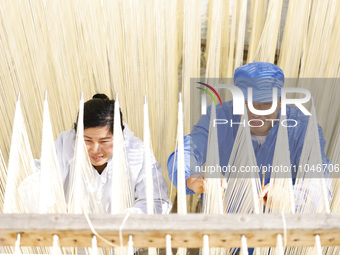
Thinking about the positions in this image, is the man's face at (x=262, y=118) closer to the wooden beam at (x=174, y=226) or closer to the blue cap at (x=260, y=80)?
the blue cap at (x=260, y=80)

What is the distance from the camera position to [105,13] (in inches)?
52.3

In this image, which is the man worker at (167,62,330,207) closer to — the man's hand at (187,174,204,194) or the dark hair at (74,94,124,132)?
the man's hand at (187,174,204,194)

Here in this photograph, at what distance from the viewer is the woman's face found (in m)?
1.09

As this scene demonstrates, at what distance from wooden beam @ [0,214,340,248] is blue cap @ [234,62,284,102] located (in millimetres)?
399

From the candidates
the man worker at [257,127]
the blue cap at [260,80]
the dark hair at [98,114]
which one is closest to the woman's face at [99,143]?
the dark hair at [98,114]

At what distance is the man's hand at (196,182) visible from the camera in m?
1.00

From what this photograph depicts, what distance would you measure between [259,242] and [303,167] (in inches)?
8.2

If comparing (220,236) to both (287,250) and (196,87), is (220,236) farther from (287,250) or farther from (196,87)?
(196,87)

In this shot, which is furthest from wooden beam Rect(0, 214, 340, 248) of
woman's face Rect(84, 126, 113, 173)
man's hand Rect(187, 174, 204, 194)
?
woman's face Rect(84, 126, 113, 173)

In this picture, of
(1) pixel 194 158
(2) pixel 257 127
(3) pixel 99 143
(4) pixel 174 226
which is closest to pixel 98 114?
(3) pixel 99 143

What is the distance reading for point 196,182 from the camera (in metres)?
1.00

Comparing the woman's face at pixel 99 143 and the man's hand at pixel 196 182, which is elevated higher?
the woman's face at pixel 99 143

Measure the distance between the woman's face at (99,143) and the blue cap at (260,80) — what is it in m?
0.32

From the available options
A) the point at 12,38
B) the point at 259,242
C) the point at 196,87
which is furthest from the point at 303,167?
the point at 12,38
